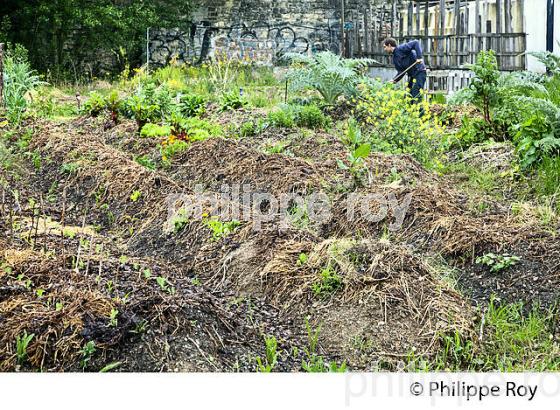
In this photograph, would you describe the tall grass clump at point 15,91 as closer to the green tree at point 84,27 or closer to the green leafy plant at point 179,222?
the green leafy plant at point 179,222

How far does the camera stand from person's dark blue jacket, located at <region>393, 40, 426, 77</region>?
14.1 metres

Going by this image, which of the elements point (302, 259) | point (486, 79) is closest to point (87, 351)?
point (302, 259)

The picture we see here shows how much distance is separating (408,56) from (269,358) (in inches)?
395

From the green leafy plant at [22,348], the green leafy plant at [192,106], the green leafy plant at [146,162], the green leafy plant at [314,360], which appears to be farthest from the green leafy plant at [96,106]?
the green leafy plant at [22,348]

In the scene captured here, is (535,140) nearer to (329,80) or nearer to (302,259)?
(302,259)

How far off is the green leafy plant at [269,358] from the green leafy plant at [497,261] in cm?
189

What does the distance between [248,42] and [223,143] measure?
16.1m

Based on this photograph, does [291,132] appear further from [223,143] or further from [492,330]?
[492,330]

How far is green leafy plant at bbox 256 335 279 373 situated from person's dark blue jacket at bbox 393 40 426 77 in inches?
386

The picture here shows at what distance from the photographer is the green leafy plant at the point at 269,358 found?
4.76 m

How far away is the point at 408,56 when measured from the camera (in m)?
14.2

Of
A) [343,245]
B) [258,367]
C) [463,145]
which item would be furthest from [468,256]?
[463,145]

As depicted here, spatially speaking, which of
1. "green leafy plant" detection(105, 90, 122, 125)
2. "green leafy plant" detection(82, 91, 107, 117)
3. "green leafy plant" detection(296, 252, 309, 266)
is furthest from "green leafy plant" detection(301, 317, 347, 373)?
"green leafy plant" detection(82, 91, 107, 117)

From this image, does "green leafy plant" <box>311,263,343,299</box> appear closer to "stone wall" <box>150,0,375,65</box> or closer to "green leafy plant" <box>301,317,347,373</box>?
"green leafy plant" <box>301,317,347,373</box>
